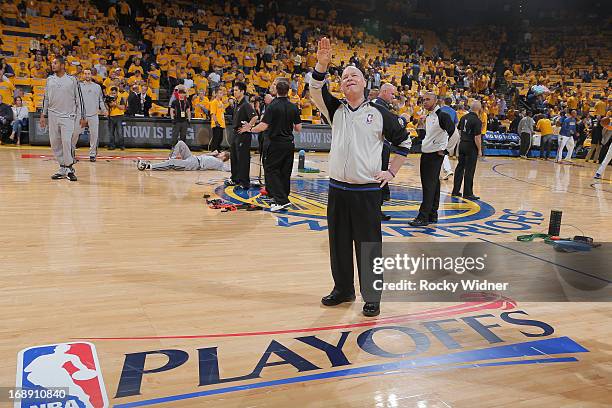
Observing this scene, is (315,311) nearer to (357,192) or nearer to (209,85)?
(357,192)

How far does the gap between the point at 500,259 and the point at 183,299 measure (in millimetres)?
3260

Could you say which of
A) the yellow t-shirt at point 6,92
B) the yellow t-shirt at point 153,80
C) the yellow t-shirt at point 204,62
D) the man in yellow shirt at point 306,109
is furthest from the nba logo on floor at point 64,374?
the yellow t-shirt at point 204,62

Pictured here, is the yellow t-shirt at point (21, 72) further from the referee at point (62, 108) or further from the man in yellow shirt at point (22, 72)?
the referee at point (62, 108)

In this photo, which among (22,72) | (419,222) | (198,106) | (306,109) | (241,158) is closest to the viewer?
(419,222)

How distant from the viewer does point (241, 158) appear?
380 inches

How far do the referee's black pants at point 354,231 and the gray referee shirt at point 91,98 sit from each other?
9.56m

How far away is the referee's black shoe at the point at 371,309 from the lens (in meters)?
4.11

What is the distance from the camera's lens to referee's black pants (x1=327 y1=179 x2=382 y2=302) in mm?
4125

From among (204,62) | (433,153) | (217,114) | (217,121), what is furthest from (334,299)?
(204,62)

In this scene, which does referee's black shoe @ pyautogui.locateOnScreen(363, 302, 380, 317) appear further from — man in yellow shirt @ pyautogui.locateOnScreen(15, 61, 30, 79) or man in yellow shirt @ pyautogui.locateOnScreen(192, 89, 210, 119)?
man in yellow shirt @ pyautogui.locateOnScreen(15, 61, 30, 79)

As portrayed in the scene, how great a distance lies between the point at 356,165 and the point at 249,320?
4.31 feet

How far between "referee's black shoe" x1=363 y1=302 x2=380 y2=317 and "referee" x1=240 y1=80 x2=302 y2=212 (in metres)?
4.02

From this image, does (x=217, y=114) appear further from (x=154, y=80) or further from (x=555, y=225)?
(x=555, y=225)

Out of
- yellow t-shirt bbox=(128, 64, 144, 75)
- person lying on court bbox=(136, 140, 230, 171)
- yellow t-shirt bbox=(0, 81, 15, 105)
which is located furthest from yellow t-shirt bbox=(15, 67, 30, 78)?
person lying on court bbox=(136, 140, 230, 171)
